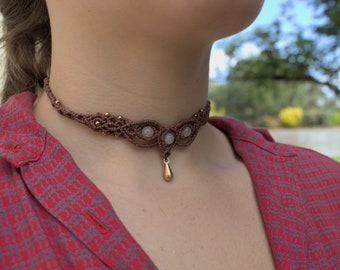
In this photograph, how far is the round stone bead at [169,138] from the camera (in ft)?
2.77

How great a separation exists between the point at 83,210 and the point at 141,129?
0.21 meters

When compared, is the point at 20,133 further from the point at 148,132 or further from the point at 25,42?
the point at 25,42

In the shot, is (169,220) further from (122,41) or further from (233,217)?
(122,41)

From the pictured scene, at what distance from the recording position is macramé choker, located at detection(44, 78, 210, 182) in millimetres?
810

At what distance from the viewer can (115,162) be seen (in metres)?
0.82

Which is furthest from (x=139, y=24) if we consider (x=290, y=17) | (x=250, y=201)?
(x=290, y=17)

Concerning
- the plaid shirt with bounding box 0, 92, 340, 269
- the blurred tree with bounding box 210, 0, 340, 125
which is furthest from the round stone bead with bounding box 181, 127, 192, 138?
the blurred tree with bounding box 210, 0, 340, 125

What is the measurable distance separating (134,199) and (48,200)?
0.16 meters

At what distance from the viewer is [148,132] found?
2.72 ft

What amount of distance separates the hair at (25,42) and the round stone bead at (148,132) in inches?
15.9

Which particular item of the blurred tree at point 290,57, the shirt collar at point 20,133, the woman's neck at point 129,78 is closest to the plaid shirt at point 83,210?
the shirt collar at point 20,133

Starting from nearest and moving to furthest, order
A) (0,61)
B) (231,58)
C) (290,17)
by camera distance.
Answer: (0,61), (290,17), (231,58)

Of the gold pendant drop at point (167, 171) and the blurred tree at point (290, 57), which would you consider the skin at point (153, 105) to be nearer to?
the gold pendant drop at point (167, 171)

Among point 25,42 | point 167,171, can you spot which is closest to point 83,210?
point 167,171
